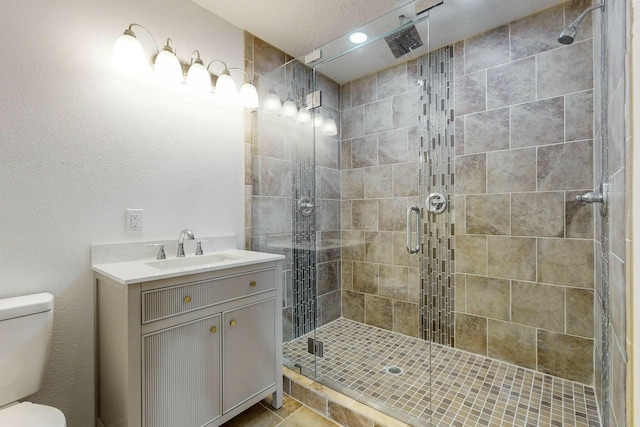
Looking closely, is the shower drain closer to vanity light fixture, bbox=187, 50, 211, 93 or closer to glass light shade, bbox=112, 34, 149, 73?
vanity light fixture, bbox=187, 50, 211, 93

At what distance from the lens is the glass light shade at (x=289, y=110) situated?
2.25m

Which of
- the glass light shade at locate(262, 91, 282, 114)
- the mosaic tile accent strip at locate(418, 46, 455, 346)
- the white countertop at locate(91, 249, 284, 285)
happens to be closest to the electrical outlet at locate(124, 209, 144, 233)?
the white countertop at locate(91, 249, 284, 285)

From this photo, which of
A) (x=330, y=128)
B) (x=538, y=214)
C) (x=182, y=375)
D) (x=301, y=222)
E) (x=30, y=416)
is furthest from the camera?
(x=330, y=128)

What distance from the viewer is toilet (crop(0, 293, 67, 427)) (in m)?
1.04

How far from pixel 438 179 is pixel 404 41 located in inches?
38.8

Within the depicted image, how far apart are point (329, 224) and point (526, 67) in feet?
5.77

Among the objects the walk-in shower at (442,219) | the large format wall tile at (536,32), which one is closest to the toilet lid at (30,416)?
the walk-in shower at (442,219)

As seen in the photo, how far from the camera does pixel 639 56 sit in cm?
65

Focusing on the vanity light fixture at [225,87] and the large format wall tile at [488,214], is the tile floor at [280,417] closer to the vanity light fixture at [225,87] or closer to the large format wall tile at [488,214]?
the large format wall tile at [488,214]

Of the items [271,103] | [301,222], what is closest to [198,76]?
[271,103]

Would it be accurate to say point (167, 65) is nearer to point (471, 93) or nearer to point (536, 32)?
point (471, 93)

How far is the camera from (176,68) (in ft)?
5.37

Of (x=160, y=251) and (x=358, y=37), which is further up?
(x=358, y=37)

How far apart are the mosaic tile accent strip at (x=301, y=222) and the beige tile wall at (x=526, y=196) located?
112 centimetres
